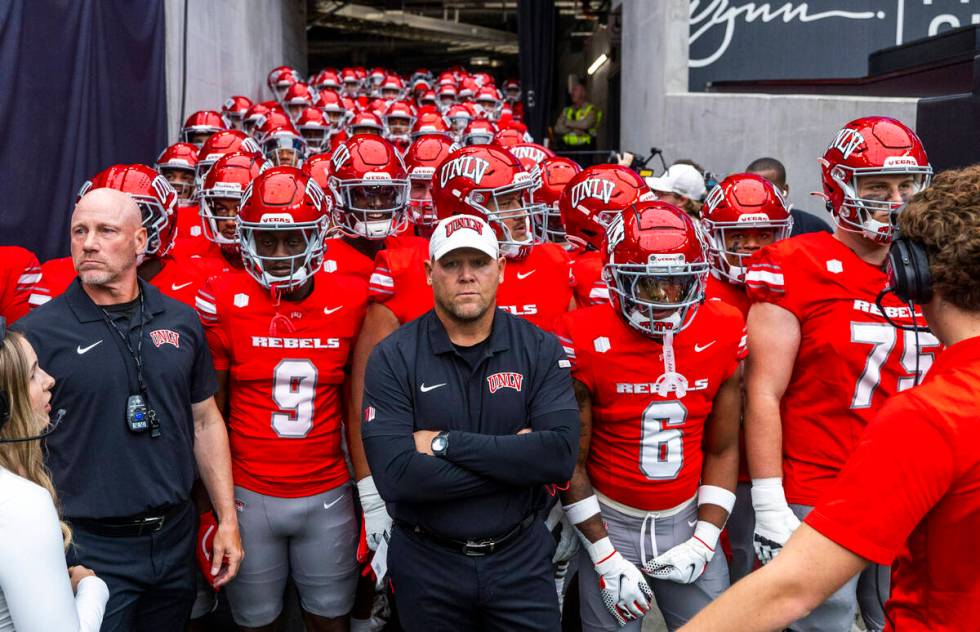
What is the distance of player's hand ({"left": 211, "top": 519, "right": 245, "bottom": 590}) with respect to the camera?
3186 mm

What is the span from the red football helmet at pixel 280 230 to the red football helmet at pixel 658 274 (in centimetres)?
116

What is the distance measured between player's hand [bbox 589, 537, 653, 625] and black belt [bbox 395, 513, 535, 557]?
13.6 inches

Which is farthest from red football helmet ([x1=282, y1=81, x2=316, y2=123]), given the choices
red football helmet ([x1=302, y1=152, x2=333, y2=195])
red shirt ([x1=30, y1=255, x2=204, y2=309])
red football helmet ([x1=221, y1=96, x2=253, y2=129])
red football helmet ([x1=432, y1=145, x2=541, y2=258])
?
red football helmet ([x1=432, y1=145, x2=541, y2=258])

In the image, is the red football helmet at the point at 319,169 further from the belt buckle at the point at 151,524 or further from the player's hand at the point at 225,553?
the belt buckle at the point at 151,524

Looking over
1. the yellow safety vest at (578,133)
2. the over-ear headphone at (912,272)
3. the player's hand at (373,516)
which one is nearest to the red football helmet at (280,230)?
the player's hand at (373,516)

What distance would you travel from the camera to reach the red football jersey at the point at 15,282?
3.72 metres

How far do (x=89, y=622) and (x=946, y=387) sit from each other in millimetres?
1861

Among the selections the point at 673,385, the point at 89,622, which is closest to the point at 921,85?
the point at 673,385

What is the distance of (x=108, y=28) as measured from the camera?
6.91 m

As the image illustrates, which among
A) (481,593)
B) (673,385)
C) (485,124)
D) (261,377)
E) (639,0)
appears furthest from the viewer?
(639,0)

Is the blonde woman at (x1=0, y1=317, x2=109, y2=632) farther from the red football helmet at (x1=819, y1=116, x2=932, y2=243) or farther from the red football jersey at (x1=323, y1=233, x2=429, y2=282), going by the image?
the red football helmet at (x1=819, y1=116, x2=932, y2=243)

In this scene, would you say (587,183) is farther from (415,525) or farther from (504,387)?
(415,525)

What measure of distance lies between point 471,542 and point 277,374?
41.2 inches

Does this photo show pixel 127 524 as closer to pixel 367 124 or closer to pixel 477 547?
pixel 477 547
